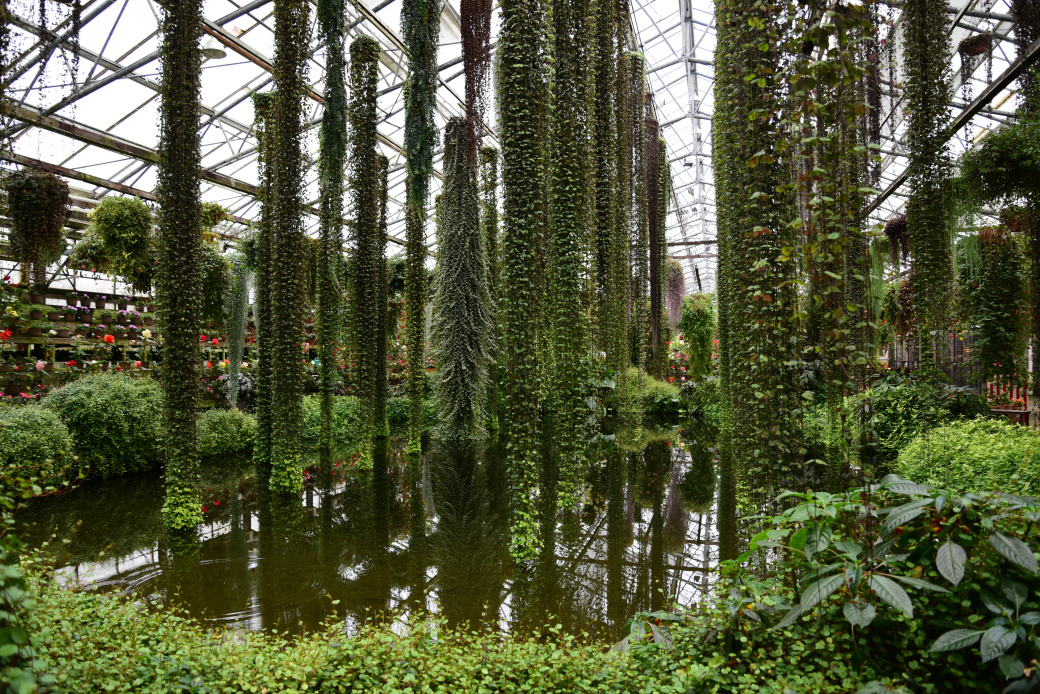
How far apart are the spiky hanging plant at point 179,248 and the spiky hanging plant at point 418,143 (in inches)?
103

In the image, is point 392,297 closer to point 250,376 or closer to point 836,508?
point 250,376

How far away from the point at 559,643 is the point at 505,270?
9.05ft

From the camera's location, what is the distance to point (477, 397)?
901 cm

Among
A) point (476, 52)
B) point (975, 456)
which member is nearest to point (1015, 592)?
point (975, 456)

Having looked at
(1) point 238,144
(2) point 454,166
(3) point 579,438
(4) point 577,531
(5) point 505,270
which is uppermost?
(1) point 238,144

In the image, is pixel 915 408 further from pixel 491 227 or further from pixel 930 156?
pixel 491 227

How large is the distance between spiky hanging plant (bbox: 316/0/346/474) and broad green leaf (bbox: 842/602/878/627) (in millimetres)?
6832

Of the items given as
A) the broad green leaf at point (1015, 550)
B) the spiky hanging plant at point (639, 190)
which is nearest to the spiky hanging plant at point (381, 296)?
the spiky hanging plant at point (639, 190)

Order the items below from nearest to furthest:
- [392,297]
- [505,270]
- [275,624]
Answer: [275,624] < [505,270] < [392,297]

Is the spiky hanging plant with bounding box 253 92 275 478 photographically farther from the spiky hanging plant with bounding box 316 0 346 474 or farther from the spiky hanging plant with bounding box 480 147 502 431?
the spiky hanging plant with bounding box 480 147 502 431

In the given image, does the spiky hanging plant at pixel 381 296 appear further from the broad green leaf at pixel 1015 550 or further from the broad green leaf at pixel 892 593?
the broad green leaf at pixel 1015 550

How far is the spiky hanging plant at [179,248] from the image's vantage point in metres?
4.83

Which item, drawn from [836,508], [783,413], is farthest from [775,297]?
[836,508]

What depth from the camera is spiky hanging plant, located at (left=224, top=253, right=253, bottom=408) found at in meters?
8.73
